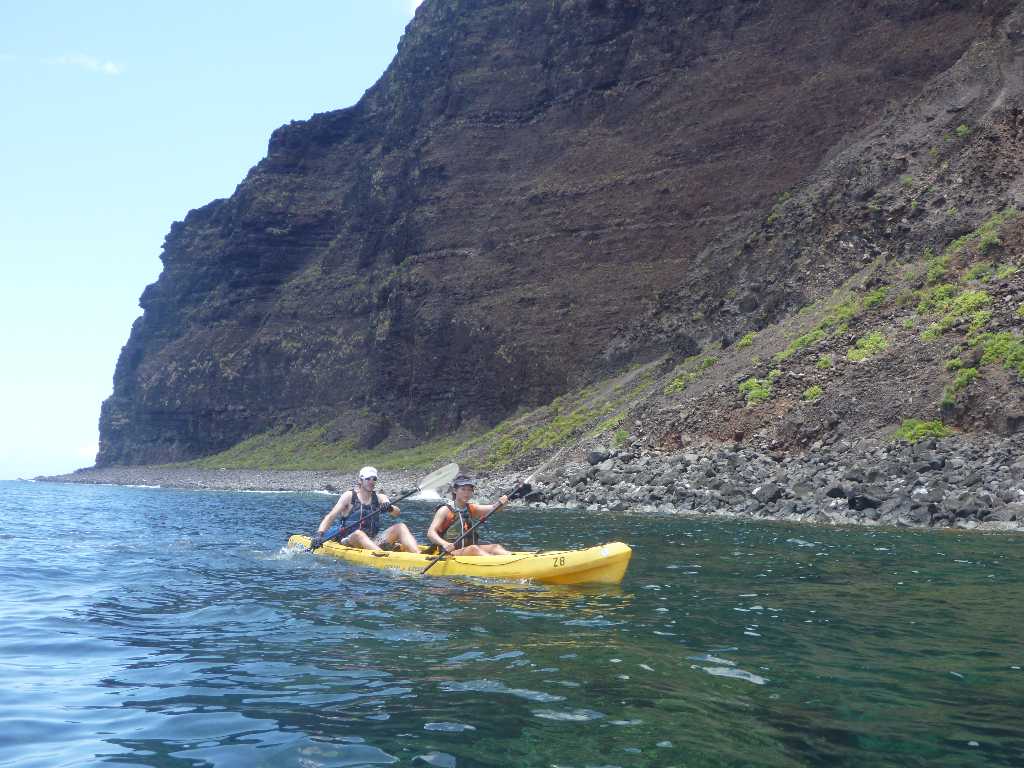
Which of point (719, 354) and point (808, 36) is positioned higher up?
point (808, 36)

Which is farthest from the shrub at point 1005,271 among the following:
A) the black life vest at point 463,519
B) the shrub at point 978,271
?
the black life vest at point 463,519

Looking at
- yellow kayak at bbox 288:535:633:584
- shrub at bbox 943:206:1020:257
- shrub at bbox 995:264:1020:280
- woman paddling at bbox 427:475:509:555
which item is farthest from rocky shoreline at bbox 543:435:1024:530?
shrub at bbox 943:206:1020:257

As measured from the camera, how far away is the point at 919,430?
23.5m

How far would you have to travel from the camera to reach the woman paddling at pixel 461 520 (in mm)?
13648

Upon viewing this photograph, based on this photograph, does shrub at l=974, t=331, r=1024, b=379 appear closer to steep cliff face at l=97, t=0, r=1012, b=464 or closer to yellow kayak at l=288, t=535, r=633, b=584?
yellow kayak at l=288, t=535, r=633, b=584

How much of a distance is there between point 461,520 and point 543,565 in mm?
1947

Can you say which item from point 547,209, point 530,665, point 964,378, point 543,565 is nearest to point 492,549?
point 543,565

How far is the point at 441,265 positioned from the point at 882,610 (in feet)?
226

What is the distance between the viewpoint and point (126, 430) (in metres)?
111

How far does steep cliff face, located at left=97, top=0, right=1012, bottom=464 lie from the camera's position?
56531mm

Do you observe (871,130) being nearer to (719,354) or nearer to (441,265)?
(719,354)

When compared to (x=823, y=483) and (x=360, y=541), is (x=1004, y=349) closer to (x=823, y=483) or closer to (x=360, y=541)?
(x=823, y=483)

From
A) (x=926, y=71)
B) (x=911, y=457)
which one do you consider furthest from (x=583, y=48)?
(x=911, y=457)

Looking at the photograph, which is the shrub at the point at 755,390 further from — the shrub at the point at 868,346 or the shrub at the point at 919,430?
the shrub at the point at 919,430
